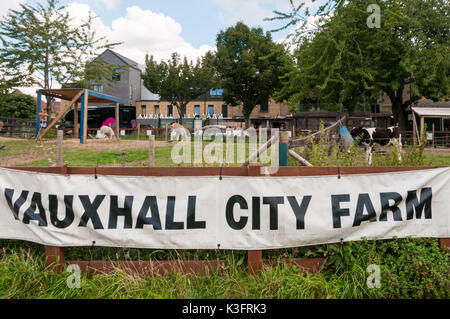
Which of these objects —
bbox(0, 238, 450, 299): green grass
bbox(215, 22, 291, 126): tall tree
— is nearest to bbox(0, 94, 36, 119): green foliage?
bbox(215, 22, 291, 126): tall tree

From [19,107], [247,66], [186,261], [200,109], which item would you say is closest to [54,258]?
[186,261]

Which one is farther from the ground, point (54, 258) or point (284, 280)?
point (54, 258)

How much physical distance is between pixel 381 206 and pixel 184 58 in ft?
136

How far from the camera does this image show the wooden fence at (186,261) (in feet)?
13.3

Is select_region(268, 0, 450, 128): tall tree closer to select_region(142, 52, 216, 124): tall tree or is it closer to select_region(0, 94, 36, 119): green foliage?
select_region(142, 52, 216, 124): tall tree

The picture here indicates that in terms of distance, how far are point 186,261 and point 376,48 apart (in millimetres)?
21552

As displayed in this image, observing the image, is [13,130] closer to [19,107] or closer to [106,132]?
[106,132]

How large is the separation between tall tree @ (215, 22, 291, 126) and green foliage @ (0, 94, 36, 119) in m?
26.2

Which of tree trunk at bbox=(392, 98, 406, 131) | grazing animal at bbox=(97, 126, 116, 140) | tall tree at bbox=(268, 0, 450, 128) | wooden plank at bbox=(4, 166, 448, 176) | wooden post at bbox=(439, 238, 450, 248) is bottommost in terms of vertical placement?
wooden post at bbox=(439, 238, 450, 248)

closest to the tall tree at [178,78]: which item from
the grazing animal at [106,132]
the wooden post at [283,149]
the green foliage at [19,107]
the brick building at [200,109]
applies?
the brick building at [200,109]

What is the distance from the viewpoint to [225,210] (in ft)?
13.4

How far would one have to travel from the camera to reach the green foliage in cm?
4438

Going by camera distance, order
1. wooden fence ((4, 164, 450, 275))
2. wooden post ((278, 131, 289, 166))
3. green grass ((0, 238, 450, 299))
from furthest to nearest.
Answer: wooden post ((278, 131, 289, 166))
wooden fence ((4, 164, 450, 275))
green grass ((0, 238, 450, 299))

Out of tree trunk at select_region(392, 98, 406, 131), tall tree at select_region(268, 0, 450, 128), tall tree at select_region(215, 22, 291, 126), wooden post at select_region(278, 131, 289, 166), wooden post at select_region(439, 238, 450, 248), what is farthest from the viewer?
tall tree at select_region(215, 22, 291, 126)
